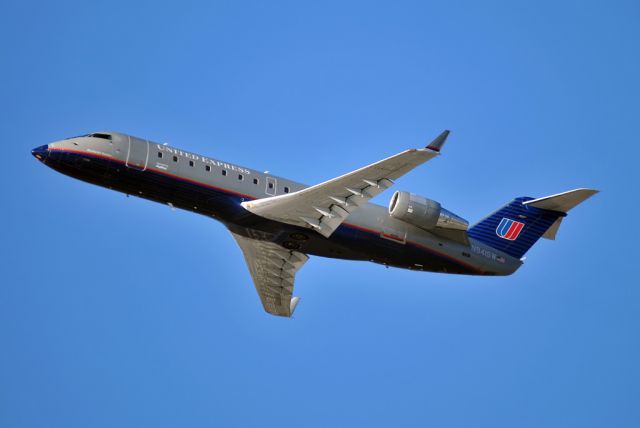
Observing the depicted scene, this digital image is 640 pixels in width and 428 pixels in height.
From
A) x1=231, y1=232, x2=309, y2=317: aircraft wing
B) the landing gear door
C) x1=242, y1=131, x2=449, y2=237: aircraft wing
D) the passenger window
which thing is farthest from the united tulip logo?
the passenger window

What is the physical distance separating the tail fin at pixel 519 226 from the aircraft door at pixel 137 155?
12.9m

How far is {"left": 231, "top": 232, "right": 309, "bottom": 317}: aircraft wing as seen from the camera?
35.8 meters

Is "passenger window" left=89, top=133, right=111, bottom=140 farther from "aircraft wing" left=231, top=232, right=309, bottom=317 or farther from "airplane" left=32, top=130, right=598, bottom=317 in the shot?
"aircraft wing" left=231, top=232, right=309, bottom=317

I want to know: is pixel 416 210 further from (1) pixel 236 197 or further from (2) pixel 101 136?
(2) pixel 101 136

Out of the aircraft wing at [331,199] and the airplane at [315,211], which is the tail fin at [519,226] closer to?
the airplane at [315,211]

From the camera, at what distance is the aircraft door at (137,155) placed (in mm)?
31797

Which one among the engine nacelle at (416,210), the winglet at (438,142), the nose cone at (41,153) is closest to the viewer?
the winglet at (438,142)

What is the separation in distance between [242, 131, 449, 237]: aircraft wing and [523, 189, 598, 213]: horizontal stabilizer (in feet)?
25.5

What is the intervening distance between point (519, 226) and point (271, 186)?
10.2 metres

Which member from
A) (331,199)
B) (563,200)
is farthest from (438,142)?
(563,200)

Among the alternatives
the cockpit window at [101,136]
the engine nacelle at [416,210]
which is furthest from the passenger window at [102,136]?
the engine nacelle at [416,210]

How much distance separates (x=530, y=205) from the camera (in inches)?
1446

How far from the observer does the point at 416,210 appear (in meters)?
34.0

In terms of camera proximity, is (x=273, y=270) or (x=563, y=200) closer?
(x=563, y=200)
